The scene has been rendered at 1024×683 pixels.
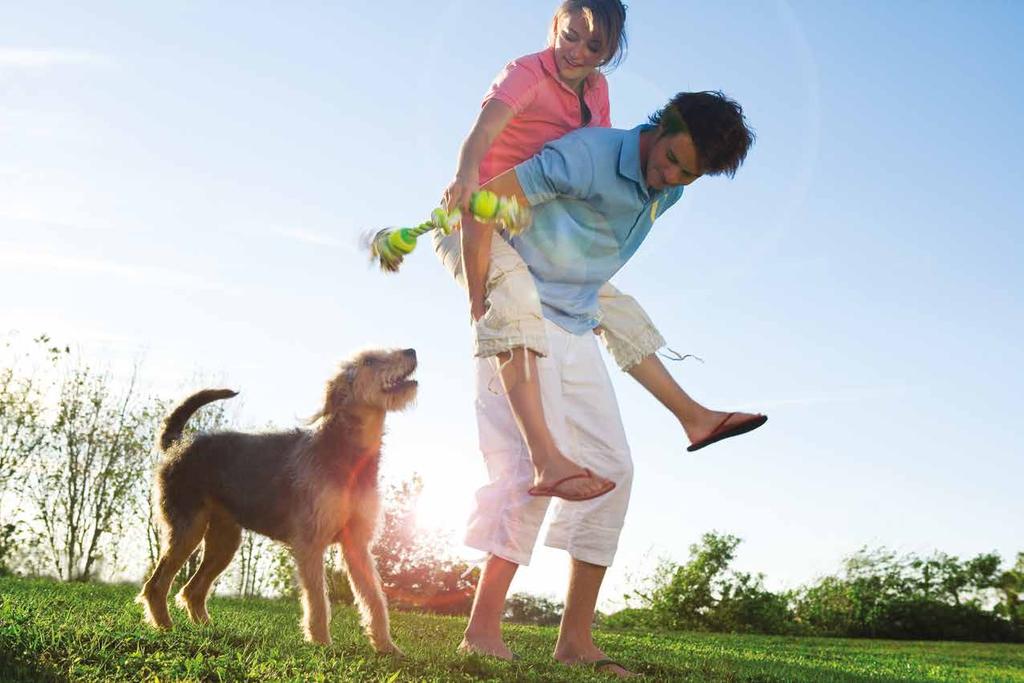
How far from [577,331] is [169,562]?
3296 mm

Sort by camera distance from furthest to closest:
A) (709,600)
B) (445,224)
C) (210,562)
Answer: (709,600)
(210,562)
(445,224)

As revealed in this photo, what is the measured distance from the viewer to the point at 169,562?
6.46 metres

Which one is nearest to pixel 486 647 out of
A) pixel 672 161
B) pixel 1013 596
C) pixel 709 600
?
pixel 672 161

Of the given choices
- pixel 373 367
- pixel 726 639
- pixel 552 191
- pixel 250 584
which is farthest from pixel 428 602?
pixel 552 191

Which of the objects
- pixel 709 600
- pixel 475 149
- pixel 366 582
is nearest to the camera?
pixel 475 149

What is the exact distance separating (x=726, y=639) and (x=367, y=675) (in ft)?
25.7

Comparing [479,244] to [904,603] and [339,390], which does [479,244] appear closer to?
[339,390]

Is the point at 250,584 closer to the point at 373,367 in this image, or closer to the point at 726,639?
the point at 726,639

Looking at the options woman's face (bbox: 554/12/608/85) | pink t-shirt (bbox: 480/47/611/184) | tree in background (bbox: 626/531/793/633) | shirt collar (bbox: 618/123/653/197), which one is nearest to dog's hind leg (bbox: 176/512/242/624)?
pink t-shirt (bbox: 480/47/611/184)

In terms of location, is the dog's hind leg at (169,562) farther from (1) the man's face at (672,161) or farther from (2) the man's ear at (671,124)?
(2) the man's ear at (671,124)

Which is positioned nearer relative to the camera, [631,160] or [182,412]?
[631,160]

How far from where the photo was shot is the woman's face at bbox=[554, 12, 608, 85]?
16.8 ft

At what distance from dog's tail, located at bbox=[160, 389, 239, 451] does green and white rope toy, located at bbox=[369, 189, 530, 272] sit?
99.3 inches

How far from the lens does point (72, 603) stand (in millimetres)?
6992
